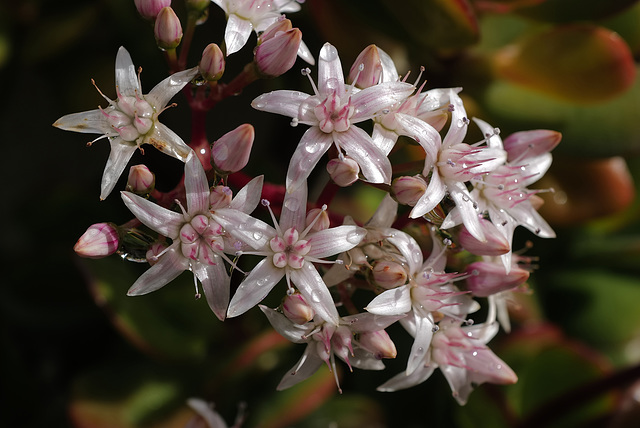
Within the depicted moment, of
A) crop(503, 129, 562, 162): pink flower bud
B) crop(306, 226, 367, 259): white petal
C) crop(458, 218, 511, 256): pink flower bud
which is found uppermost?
crop(306, 226, 367, 259): white petal

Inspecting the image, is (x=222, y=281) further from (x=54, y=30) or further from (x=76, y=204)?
(x=54, y=30)

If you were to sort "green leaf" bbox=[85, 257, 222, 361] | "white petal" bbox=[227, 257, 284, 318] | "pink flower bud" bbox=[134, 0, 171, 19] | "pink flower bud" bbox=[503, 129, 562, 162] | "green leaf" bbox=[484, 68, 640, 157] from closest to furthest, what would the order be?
1. "white petal" bbox=[227, 257, 284, 318]
2. "pink flower bud" bbox=[134, 0, 171, 19]
3. "pink flower bud" bbox=[503, 129, 562, 162]
4. "green leaf" bbox=[85, 257, 222, 361]
5. "green leaf" bbox=[484, 68, 640, 157]

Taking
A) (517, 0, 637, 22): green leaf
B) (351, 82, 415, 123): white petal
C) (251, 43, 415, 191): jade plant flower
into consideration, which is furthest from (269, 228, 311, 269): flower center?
(517, 0, 637, 22): green leaf

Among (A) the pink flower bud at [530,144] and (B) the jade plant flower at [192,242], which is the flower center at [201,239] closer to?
(B) the jade plant flower at [192,242]

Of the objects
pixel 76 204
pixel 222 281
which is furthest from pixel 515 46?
pixel 76 204

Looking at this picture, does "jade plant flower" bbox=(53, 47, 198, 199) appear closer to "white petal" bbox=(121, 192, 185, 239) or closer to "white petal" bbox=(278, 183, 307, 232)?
"white petal" bbox=(121, 192, 185, 239)

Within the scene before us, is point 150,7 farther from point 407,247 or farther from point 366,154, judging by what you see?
point 407,247
